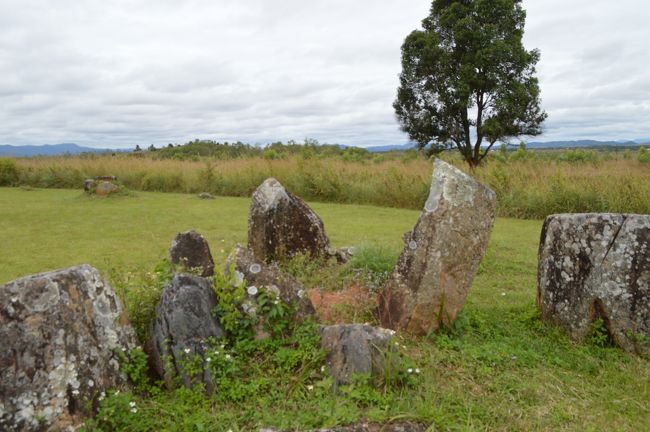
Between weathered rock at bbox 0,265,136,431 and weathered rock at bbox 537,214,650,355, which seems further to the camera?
weathered rock at bbox 537,214,650,355

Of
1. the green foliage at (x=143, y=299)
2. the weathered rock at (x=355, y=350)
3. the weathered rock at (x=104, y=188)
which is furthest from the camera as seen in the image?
the weathered rock at (x=104, y=188)

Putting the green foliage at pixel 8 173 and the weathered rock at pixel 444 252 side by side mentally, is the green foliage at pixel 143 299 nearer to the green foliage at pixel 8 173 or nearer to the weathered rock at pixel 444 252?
the weathered rock at pixel 444 252

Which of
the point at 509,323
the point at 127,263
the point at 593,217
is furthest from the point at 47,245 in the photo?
the point at 593,217

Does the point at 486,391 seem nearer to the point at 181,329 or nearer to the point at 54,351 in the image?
the point at 181,329

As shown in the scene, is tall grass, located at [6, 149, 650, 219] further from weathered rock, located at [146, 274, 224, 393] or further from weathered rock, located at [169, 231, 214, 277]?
weathered rock, located at [146, 274, 224, 393]

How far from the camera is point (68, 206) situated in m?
14.7

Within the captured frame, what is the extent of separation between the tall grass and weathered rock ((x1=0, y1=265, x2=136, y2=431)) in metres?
11.8

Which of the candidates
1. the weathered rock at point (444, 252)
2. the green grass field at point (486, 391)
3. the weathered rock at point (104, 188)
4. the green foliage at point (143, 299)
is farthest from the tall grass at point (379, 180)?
the green foliage at point (143, 299)

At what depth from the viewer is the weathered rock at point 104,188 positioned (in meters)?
16.3

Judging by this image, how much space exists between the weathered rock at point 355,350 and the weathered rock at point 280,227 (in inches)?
116

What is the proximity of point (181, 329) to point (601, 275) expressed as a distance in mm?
3641

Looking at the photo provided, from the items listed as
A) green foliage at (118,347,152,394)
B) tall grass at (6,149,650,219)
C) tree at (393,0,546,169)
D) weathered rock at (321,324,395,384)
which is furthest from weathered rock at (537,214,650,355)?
tree at (393,0,546,169)

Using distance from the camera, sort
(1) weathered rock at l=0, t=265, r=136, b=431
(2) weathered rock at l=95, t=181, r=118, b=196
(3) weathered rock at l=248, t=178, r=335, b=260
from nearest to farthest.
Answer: (1) weathered rock at l=0, t=265, r=136, b=431 → (3) weathered rock at l=248, t=178, r=335, b=260 → (2) weathered rock at l=95, t=181, r=118, b=196

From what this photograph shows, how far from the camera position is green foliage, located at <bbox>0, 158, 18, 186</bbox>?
72.4 feet
